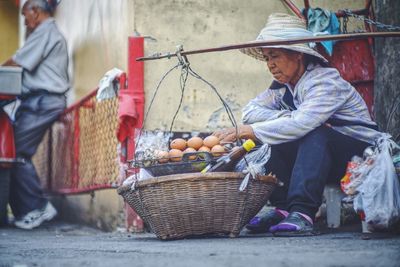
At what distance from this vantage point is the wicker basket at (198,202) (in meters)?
4.15

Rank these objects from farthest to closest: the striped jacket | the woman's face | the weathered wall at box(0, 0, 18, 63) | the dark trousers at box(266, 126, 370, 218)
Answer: the weathered wall at box(0, 0, 18, 63)
the woman's face
the striped jacket
the dark trousers at box(266, 126, 370, 218)

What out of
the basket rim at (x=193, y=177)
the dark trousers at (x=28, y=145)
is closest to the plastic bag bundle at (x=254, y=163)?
the basket rim at (x=193, y=177)

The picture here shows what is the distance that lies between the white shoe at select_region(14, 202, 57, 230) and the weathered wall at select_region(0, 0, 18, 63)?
5.92 meters

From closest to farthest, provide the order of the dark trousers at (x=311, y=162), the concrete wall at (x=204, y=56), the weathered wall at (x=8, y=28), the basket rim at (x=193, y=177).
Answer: the basket rim at (x=193, y=177) < the dark trousers at (x=311, y=162) < the concrete wall at (x=204, y=56) < the weathered wall at (x=8, y=28)

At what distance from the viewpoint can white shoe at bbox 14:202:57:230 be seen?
6.96m

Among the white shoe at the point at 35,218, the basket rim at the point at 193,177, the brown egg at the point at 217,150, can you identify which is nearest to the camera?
the basket rim at the point at 193,177

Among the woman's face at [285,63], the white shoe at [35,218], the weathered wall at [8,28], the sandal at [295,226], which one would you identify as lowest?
the white shoe at [35,218]

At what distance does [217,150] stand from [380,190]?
93 cm

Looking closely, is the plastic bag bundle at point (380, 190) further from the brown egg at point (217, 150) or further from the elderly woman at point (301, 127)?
the brown egg at point (217, 150)

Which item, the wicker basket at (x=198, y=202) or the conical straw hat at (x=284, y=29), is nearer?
the wicker basket at (x=198, y=202)


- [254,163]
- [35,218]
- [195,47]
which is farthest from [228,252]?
[35,218]

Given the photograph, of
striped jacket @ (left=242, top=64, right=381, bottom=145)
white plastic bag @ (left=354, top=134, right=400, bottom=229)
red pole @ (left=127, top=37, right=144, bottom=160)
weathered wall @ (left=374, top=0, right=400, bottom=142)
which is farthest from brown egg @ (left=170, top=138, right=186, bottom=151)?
weathered wall @ (left=374, top=0, right=400, bottom=142)

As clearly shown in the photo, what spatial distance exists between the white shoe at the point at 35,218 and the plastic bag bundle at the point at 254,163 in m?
3.12

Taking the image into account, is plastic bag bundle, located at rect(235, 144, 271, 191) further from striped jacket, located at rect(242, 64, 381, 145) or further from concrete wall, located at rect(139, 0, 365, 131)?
concrete wall, located at rect(139, 0, 365, 131)
